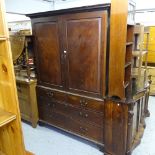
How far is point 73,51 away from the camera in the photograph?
2.16 metres

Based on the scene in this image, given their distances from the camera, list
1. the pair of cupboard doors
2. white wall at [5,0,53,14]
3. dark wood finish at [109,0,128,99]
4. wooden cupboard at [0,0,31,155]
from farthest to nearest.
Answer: white wall at [5,0,53,14] < the pair of cupboard doors < dark wood finish at [109,0,128,99] < wooden cupboard at [0,0,31,155]

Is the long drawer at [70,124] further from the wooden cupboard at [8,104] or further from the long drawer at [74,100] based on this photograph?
the wooden cupboard at [8,104]

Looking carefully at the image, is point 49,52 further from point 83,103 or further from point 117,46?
point 117,46

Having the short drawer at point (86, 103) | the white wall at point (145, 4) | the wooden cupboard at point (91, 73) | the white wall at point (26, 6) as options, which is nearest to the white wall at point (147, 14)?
the white wall at point (145, 4)

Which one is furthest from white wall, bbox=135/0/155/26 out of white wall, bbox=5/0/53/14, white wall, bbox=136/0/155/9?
white wall, bbox=5/0/53/14

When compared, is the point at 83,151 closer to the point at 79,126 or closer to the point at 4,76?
the point at 79,126

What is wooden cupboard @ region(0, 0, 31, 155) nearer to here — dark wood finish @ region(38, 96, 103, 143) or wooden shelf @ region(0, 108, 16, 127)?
wooden shelf @ region(0, 108, 16, 127)

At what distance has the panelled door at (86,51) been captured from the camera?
1881 mm

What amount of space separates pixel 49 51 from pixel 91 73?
2.45ft

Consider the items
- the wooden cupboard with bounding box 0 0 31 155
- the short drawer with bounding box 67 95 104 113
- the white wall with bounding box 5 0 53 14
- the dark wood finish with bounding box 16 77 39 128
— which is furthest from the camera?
the white wall with bounding box 5 0 53 14

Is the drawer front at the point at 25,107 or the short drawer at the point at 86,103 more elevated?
the short drawer at the point at 86,103

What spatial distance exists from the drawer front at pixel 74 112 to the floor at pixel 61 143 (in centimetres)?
38

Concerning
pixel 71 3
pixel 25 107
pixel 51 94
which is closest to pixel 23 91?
pixel 25 107

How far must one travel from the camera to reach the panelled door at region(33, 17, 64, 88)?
2.29 metres
